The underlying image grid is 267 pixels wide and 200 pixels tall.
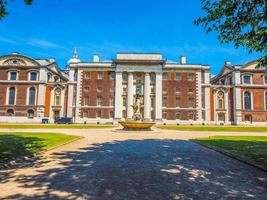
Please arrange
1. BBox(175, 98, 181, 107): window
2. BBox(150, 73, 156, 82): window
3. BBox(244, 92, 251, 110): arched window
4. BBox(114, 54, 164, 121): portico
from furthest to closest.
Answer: BBox(244, 92, 251, 110): arched window < BBox(175, 98, 181, 107): window < BBox(150, 73, 156, 82): window < BBox(114, 54, 164, 121): portico

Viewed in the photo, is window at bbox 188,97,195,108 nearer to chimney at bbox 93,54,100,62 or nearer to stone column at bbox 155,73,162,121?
stone column at bbox 155,73,162,121

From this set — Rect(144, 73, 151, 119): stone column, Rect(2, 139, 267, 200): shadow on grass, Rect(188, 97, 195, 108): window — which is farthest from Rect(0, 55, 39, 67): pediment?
Rect(2, 139, 267, 200): shadow on grass

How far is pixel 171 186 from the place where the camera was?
215 inches

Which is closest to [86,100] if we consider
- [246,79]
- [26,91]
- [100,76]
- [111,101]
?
[111,101]

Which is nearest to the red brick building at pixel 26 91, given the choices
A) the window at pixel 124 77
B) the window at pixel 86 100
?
the window at pixel 86 100

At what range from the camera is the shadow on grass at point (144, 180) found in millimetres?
4863

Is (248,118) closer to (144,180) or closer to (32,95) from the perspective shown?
(32,95)

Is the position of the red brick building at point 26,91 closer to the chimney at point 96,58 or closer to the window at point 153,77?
the chimney at point 96,58

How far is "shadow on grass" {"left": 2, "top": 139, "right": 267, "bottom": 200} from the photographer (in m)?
4.86

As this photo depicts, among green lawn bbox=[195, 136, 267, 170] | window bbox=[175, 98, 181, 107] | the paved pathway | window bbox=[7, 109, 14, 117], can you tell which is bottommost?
the paved pathway

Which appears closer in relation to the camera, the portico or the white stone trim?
the portico

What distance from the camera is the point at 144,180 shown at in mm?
5883

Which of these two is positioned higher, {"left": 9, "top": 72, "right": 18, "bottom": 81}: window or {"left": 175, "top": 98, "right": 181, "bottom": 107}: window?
{"left": 9, "top": 72, "right": 18, "bottom": 81}: window

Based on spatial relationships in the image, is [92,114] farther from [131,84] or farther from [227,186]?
[227,186]
